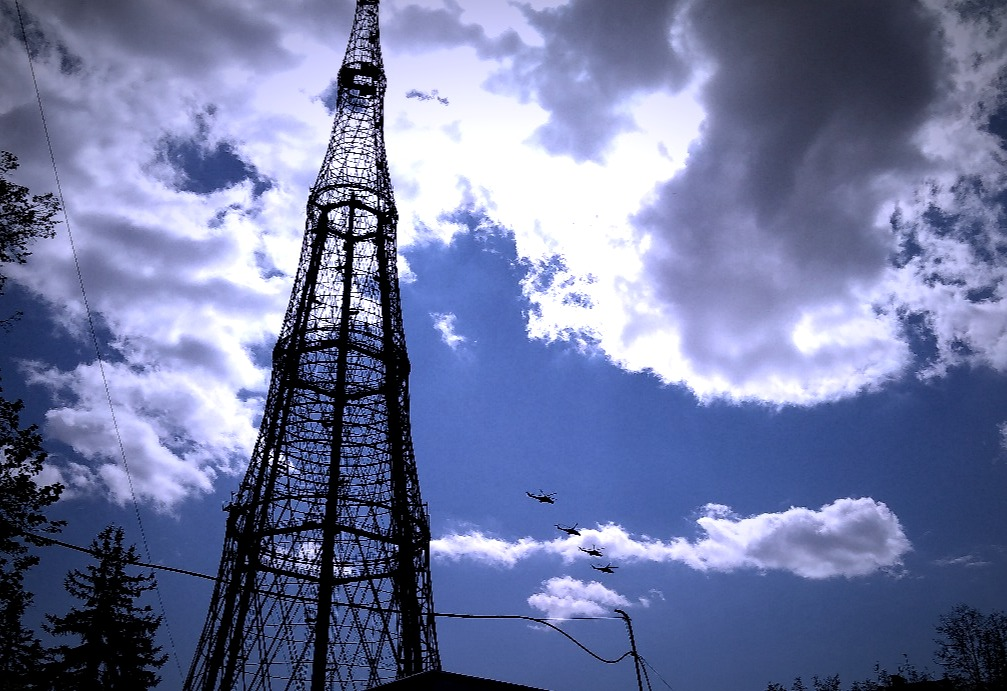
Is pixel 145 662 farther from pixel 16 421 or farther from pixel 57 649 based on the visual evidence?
pixel 16 421

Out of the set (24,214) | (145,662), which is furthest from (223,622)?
(145,662)

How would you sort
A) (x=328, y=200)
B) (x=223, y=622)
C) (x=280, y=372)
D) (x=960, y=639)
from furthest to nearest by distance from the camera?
(x=960, y=639) → (x=328, y=200) → (x=280, y=372) → (x=223, y=622)

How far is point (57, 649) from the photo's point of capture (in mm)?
28125

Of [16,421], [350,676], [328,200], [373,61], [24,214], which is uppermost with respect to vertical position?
[373,61]

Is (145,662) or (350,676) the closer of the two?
(350,676)

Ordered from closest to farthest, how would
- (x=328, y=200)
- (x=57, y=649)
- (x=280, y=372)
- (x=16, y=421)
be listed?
1. (x=16, y=421)
2. (x=280, y=372)
3. (x=328, y=200)
4. (x=57, y=649)

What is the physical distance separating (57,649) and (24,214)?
2441 cm

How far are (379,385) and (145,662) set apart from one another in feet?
62.0

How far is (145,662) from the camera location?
2927 centimetres

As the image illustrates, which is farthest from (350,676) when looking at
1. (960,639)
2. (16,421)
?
(960,639)

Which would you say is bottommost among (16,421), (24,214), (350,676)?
(350,676)

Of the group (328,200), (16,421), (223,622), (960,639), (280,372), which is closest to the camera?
(16,421)

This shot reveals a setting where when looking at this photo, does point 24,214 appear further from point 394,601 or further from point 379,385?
point 394,601

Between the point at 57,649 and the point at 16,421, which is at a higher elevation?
the point at 16,421
